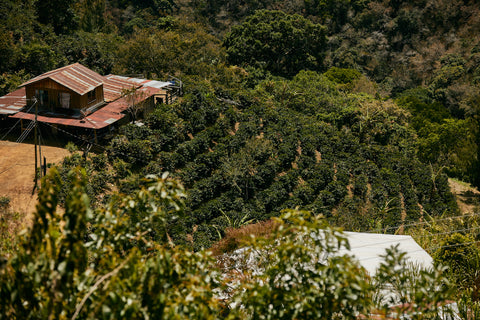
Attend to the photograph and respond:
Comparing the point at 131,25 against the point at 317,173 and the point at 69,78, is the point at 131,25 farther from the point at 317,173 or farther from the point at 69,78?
the point at 317,173

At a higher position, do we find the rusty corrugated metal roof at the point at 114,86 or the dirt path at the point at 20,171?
the rusty corrugated metal roof at the point at 114,86

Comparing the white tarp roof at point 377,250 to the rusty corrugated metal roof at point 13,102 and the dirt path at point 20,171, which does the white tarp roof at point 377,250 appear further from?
the rusty corrugated metal roof at point 13,102

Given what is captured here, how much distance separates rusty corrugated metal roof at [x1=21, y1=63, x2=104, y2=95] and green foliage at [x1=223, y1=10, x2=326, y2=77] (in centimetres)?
2518

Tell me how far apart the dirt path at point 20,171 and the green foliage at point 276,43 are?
29.8 m

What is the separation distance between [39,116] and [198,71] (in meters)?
16.4

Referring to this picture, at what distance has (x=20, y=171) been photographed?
65.2ft

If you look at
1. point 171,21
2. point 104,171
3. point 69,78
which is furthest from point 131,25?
point 104,171

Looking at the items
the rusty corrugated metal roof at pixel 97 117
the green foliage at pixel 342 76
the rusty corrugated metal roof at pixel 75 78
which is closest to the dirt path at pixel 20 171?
the rusty corrugated metal roof at pixel 97 117

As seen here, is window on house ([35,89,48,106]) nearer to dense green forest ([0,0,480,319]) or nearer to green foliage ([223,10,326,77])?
dense green forest ([0,0,480,319])

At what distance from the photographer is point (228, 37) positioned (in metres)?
49.8

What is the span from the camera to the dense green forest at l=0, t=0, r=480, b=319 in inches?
701

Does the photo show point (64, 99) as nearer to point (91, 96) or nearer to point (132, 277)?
point (91, 96)

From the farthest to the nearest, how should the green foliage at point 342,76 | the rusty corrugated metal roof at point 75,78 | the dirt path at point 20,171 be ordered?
the green foliage at point 342,76, the rusty corrugated metal roof at point 75,78, the dirt path at point 20,171

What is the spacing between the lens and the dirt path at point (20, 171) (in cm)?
1812
